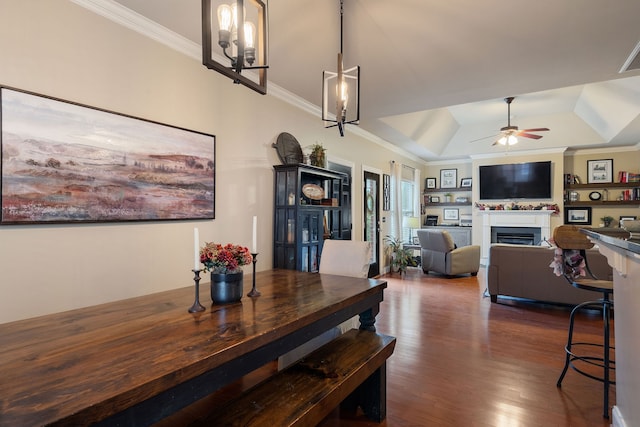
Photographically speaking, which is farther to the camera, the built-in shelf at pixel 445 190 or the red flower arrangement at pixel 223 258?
the built-in shelf at pixel 445 190

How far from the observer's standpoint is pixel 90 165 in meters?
2.17

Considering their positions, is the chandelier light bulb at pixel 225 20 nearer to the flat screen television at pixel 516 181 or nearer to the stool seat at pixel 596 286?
the stool seat at pixel 596 286

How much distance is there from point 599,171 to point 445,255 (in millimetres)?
4360

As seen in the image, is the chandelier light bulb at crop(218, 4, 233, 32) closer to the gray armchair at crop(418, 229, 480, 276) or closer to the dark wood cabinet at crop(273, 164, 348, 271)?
the dark wood cabinet at crop(273, 164, 348, 271)

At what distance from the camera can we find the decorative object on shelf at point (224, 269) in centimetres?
164

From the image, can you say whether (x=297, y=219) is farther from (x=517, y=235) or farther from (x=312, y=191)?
(x=517, y=235)

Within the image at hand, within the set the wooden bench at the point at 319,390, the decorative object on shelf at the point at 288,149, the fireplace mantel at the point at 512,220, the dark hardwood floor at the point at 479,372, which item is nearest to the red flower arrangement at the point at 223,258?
the wooden bench at the point at 319,390

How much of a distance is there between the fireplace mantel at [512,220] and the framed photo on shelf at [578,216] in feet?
1.95

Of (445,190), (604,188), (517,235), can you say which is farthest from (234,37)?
(604,188)

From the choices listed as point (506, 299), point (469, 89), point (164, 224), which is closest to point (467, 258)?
point (506, 299)

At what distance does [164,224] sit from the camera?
2.65 meters

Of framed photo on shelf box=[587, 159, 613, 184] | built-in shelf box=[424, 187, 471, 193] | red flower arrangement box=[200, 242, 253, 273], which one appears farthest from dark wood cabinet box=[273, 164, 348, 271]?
framed photo on shelf box=[587, 159, 613, 184]

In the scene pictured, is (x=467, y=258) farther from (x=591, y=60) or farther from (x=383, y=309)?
(x=591, y=60)

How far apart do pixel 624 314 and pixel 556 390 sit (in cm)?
90
